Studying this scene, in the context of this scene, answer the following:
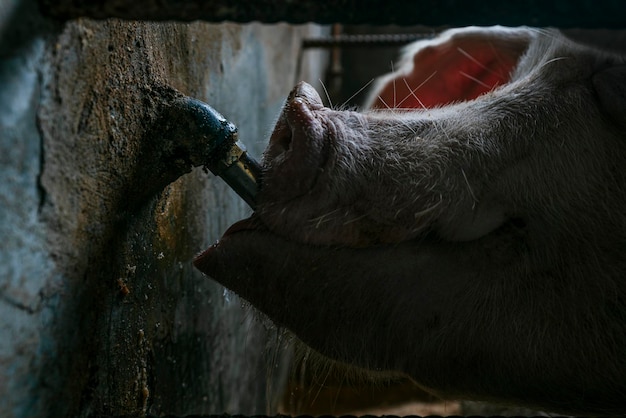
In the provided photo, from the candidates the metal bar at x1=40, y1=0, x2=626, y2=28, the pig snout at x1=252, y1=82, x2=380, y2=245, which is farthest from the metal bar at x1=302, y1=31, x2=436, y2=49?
the metal bar at x1=40, y1=0, x2=626, y2=28

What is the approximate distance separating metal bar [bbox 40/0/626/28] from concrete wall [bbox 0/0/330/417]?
0.30 ft

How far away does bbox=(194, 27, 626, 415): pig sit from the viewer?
1.17 metres

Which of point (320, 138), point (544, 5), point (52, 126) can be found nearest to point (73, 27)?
point (52, 126)

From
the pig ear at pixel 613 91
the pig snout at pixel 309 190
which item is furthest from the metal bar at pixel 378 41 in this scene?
the pig snout at pixel 309 190

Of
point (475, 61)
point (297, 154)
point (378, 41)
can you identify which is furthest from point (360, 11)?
point (378, 41)

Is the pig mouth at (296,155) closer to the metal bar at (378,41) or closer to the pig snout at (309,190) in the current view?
the pig snout at (309,190)

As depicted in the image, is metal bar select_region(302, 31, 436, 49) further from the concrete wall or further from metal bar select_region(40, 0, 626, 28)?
metal bar select_region(40, 0, 626, 28)

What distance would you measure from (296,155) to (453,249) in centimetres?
34

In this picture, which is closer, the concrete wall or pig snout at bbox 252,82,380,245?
the concrete wall

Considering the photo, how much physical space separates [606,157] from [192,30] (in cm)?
92

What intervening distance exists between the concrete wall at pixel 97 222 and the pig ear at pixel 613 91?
2.58 feet

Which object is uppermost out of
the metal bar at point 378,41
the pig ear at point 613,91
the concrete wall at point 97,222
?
the metal bar at point 378,41

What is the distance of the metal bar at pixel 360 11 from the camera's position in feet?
2.51

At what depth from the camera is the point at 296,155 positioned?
115 cm
